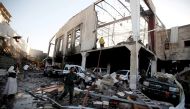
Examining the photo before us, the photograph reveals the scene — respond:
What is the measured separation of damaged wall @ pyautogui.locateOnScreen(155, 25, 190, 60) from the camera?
2227cm

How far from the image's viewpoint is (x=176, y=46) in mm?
23328

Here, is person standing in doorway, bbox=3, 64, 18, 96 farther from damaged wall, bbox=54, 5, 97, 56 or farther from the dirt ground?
damaged wall, bbox=54, 5, 97, 56

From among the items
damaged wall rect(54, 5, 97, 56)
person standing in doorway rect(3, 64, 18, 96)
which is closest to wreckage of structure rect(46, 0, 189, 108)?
damaged wall rect(54, 5, 97, 56)

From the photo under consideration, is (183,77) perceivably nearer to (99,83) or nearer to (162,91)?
(162,91)

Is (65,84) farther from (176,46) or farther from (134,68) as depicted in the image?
(176,46)

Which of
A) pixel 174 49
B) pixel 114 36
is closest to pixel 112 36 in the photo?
pixel 114 36

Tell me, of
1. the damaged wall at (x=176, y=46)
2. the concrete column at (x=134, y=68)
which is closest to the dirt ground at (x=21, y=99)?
the concrete column at (x=134, y=68)

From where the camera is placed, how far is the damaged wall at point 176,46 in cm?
2227

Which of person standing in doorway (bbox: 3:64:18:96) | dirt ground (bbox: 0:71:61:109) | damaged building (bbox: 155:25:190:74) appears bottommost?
dirt ground (bbox: 0:71:61:109)

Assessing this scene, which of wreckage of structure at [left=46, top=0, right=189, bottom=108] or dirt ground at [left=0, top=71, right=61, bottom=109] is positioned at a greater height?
wreckage of structure at [left=46, top=0, right=189, bottom=108]

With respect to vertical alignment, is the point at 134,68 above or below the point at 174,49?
below

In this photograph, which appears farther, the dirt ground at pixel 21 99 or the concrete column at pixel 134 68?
the concrete column at pixel 134 68

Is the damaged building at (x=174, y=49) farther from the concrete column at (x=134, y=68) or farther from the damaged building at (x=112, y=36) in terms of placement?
the concrete column at (x=134, y=68)

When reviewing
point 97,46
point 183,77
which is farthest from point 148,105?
point 97,46
